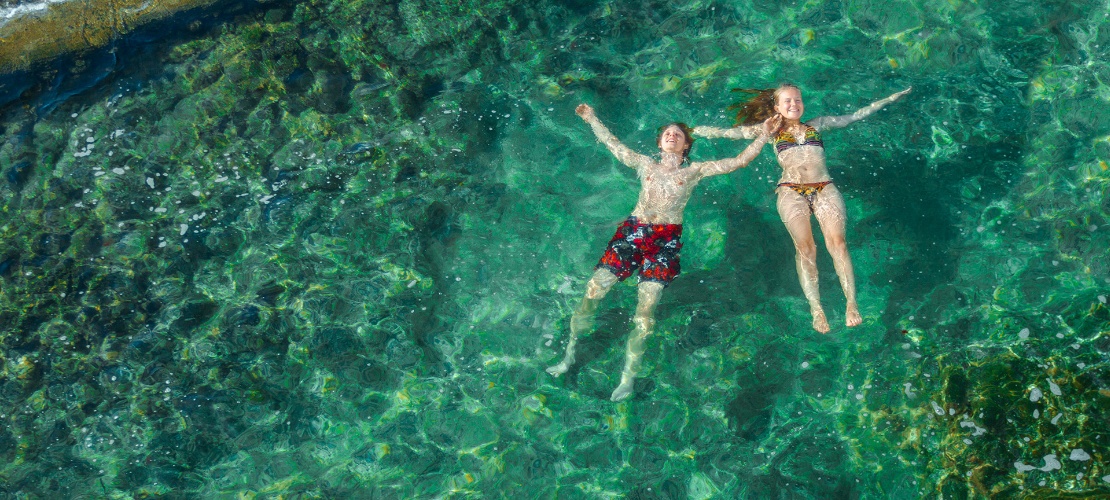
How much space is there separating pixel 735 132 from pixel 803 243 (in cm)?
145

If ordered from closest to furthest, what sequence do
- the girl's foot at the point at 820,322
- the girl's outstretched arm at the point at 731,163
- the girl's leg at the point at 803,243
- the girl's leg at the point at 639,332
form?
the girl's foot at the point at 820,322 < the girl's leg at the point at 803,243 < the girl's leg at the point at 639,332 < the girl's outstretched arm at the point at 731,163

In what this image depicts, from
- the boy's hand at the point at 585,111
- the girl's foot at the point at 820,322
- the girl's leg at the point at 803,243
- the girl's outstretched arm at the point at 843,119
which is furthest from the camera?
the boy's hand at the point at 585,111

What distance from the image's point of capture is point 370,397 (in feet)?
22.4

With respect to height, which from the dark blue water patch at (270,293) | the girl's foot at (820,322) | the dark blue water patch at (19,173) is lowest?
the girl's foot at (820,322)

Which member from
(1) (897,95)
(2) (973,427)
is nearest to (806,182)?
(1) (897,95)

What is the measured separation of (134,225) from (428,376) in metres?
3.40

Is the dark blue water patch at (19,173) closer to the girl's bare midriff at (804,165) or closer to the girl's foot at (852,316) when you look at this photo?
the girl's bare midriff at (804,165)

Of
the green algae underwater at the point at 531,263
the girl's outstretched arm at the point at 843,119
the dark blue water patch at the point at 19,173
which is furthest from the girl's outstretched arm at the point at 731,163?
the dark blue water patch at the point at 19,173

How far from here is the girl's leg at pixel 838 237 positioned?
6.23 metres

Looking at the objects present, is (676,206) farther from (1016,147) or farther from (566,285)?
(1016,147)

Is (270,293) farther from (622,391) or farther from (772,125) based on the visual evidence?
(772,125)

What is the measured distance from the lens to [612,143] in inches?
295

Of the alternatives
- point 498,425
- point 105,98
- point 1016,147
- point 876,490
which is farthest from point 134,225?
point 1016,147

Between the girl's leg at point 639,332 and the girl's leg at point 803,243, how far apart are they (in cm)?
122
